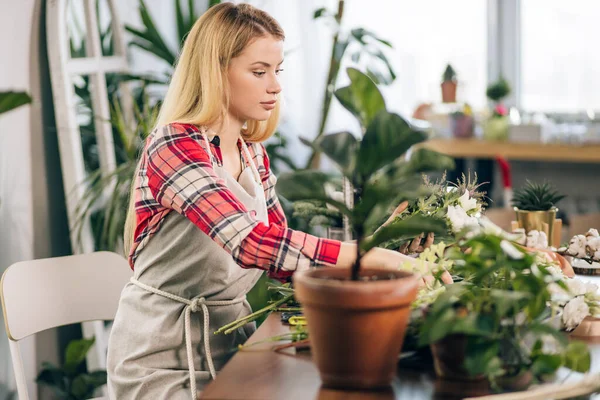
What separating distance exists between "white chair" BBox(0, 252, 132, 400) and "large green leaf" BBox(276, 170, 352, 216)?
1.16 meters

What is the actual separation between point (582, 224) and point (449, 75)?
1.96m

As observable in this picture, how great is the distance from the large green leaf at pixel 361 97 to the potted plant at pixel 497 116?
3.61 m

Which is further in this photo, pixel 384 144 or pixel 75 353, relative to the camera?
pixel 75 353

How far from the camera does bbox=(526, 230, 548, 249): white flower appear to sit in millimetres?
1947

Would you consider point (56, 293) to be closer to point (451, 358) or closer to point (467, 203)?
point (467, 203)

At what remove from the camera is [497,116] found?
15.3 ft

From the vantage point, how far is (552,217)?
2.10 meters

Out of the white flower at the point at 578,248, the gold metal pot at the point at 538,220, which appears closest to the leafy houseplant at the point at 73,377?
the gold metal pot at the point at 538,220

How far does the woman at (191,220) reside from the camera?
1.67 meters

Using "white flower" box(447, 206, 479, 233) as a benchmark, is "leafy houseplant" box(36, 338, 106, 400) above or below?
below

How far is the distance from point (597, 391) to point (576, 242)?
932 millimetres

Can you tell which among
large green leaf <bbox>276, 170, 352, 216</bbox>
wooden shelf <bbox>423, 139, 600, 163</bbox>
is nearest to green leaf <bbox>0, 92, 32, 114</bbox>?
large green leaf <bbox>276, 170, 352, 216</bbox>

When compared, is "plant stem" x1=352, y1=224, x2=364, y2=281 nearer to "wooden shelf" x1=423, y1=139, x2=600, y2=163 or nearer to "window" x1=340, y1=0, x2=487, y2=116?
"wooden shelf" x1=423, y1=139, x2=600, y2=163

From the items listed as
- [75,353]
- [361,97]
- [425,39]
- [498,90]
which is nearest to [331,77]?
[425,39]
